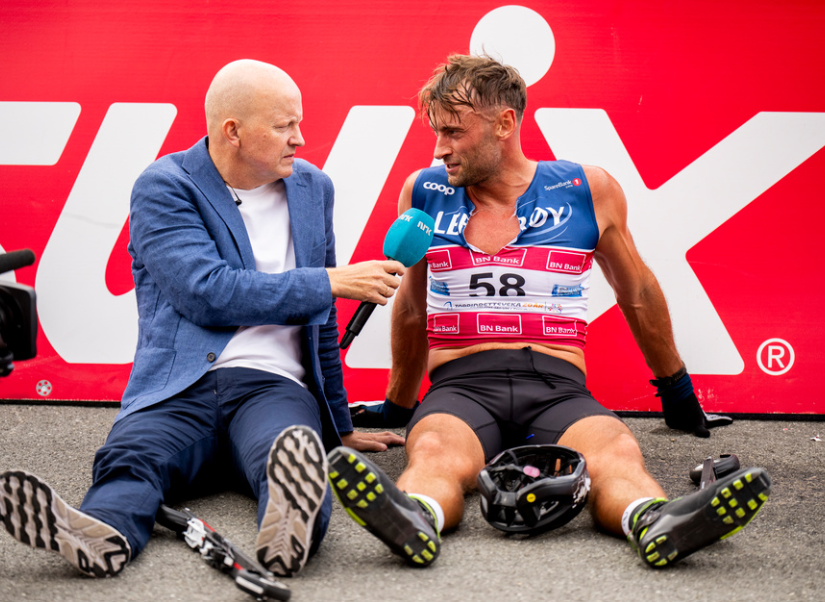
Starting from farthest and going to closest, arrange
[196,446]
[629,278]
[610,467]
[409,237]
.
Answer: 1. [629,278]
2. [409,237]
3. [196,446]
4. [610,467]

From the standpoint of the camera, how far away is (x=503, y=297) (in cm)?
234

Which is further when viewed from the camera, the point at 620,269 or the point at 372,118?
the point at 372,118

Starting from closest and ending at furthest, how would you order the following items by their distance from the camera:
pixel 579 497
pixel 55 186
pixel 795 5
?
pixel 579 497, pixel 795 5, pixel 55 186

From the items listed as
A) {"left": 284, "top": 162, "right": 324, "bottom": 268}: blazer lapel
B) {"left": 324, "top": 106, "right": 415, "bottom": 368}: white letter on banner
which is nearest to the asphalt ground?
{"left": 284, "top": 162, "right": 324, "bottom": 268}: blazer lapel

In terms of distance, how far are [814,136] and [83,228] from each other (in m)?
2.81

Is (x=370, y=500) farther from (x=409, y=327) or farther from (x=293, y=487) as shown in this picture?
(x=409, y=327)

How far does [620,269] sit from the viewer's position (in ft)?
8.26

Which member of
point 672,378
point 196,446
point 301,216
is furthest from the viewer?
point 672,378

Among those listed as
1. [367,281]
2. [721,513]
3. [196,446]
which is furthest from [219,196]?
[721,513]

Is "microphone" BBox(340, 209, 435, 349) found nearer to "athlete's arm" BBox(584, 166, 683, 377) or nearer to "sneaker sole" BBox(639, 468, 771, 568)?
"athlete's arm" BBox(584, 166, 683, 377)

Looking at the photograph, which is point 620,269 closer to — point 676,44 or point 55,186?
point 676,44

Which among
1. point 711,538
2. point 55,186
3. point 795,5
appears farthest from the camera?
point 55,186

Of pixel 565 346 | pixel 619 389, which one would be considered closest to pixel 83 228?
pixel 565 346

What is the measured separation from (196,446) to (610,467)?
3.26ft
